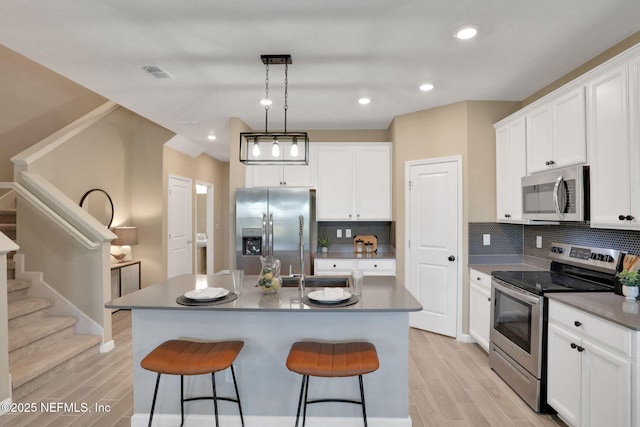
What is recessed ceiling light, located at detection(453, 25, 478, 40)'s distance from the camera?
7.32 ft

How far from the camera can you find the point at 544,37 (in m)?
2.37

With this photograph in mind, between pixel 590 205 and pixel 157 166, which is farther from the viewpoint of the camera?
pixel 157 166

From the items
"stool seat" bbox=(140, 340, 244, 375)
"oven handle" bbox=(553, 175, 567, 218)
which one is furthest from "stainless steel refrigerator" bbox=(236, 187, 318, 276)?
"oven handle" bbox=(553, 175, 567, 218)

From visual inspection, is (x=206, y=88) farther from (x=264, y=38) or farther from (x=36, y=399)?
(x=36, y=399)

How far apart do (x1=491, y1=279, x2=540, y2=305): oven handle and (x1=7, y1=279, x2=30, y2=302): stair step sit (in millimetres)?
4497

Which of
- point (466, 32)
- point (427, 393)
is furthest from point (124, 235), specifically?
point (466, 32)

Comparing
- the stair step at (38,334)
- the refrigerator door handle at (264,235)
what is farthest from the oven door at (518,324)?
the stair step at (38,334)

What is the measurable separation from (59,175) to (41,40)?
2.48 meters

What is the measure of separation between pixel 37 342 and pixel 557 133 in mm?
4751

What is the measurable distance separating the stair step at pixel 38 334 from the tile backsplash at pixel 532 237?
13.7ft

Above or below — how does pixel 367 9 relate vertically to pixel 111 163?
above

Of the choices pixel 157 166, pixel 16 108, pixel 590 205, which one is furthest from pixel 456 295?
pixel 16 108

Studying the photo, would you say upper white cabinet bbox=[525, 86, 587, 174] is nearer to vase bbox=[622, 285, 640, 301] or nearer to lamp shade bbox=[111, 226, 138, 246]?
vase bbox=[622, 285, 640, 301]

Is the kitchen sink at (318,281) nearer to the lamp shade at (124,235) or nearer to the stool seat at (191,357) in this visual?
the stool seat at (191,357)
